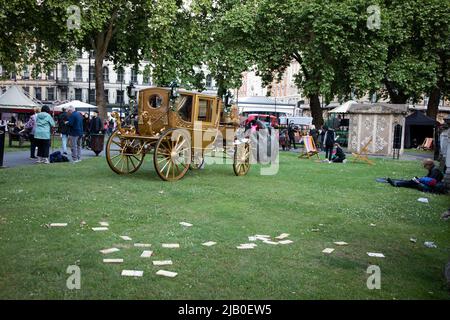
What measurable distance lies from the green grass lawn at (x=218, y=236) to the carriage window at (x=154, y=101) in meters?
2.03

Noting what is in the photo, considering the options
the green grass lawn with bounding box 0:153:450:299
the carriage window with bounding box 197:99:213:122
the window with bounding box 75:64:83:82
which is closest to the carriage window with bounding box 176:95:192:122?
the carriage window with bounding box 197:99:213:122

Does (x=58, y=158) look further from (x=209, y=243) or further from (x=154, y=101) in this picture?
(x=209, y=243)

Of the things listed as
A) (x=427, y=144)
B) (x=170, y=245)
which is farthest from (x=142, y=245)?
(x=427, y=144)

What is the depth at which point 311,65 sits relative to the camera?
104 feet

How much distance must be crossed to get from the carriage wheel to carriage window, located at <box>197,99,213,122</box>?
138 centimetres

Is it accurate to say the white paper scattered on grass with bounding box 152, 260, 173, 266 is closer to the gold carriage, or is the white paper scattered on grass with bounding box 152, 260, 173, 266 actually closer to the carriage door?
the gold carriage

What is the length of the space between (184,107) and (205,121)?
0.84 meters

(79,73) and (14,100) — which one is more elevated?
(79,73)

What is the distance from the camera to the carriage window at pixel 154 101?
40.5 ft

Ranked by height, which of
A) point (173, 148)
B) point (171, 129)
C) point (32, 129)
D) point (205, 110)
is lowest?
point (173, 148)

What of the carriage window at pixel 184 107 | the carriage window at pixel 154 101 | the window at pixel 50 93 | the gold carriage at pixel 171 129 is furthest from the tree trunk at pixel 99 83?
the window at pixel 50 93

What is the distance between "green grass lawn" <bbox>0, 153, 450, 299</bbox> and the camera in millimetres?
4836

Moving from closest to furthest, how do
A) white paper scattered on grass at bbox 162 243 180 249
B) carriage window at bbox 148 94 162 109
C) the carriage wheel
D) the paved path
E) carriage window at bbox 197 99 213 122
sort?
white paper scattered on grass at bbox 162 243 180 249 < carriage window at bbox 148 94 162 109 < carriage window at bbox 197 99 213 122 < the carriage wheel < the paved path

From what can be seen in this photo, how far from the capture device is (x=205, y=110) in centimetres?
1286
